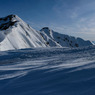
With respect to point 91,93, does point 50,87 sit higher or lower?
higher

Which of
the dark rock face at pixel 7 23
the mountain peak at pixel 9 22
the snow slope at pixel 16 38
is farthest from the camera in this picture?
the mountain peak at pixel 9 22

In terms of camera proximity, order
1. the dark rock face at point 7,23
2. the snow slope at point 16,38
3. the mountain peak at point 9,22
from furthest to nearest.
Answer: the mountain peak at point 9,22, the dark rock face at point 7,23, the snow slope at point 16,38

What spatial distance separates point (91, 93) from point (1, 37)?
35.9 meters

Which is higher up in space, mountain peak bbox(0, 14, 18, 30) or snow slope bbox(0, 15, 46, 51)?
mountain peak bbox(0, 14, 18, 30)

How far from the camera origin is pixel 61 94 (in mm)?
1804

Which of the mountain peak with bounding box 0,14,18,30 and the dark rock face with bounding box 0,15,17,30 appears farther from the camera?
the mountain peak with bounding box 0,14,18,30

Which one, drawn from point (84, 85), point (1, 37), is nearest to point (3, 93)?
point (84, 85)

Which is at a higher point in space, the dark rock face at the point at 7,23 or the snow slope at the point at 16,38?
the dark rock face at the point at 7,23

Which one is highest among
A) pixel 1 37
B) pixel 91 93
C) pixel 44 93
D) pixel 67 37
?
pixel 67 37

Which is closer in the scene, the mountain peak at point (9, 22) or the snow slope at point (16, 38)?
the snow slope at point (16, 38)

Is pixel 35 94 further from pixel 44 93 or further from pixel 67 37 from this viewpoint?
pixel 67 37

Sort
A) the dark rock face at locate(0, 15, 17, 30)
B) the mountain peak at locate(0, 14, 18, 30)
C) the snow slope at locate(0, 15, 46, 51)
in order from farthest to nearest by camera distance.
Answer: the mountain peak at locate(0, 14, 18, 30) < the dark rock face at locate(0, 15, 17, 30) < the snow slope at locate(0, 15, 46, 51)

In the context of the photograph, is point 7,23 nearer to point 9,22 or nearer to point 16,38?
point 9,22

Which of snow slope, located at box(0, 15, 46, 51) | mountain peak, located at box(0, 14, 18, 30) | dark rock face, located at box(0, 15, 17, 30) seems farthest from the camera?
mountain peak, located at box(0, 14, 18, 30)
